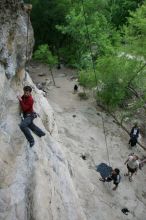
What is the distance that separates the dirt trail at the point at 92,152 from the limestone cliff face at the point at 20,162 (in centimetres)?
252

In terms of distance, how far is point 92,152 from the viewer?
2064 cm

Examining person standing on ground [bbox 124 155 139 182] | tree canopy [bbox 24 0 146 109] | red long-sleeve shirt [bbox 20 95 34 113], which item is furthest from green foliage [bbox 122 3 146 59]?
red long-sleeve shirt [bbox 20 95 34 113]

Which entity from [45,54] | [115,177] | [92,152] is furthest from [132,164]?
[45,54]

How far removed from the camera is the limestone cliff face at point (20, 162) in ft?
38.0

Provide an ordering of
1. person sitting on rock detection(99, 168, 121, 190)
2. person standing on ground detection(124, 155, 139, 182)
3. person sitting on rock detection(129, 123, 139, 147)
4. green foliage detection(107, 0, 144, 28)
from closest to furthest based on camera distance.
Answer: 1. person sitting on rock detection(99, 168, 121, 190)
2. person standing on ground detection(124, 155, 139, 182)
3. person sitting on rock detection(129, 123, 139, 147)
4. green foliage detection(107, 0, 144, 28)

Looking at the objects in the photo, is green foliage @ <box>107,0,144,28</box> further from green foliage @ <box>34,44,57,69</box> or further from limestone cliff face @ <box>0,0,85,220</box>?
limestone cliff face @ <box>0,0,85,220</box>

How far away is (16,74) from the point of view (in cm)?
1441

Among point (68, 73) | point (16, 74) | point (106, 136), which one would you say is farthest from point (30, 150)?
point (68, 73)

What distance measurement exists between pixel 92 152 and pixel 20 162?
8.82 meters

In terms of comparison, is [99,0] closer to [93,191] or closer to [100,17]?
[100,17]

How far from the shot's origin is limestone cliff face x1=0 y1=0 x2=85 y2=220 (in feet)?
38.0

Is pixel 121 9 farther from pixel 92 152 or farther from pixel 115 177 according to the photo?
pixel 115 177

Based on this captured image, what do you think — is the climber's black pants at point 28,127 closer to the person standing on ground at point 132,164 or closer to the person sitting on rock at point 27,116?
the person sitting on rock at point 27,116

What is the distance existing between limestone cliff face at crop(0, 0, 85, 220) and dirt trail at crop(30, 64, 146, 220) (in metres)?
2.52
